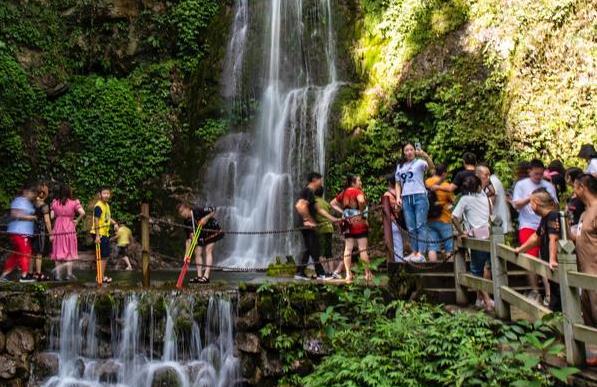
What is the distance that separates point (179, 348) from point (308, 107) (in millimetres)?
9270

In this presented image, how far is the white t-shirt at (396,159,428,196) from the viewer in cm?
888

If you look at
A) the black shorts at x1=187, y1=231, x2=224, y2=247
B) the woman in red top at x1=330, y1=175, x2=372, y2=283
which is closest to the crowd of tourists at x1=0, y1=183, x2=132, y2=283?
the black shorts at x1=187, y1=231, x2=224, y2=247

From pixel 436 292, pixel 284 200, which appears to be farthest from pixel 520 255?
pixel 284 200

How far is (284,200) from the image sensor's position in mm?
15391

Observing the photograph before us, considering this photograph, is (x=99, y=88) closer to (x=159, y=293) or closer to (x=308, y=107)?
(x=308, y=107)

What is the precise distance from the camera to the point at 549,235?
6129mm

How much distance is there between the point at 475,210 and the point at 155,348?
4.94m

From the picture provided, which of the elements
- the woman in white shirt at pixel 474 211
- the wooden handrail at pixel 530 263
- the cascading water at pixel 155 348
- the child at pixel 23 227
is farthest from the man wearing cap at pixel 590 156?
the child at pixel 23 227

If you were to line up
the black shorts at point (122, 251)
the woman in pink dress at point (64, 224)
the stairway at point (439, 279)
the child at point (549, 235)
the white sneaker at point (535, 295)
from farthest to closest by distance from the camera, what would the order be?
1. the black shorts at point (122, 251)
2. the woman in pink dress at point (64, 224)
3. the stairway at point (439, 279)
4. the white sneaker at point (535, 295)
5. the child at point (549, 235)

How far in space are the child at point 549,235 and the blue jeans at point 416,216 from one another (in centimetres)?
233

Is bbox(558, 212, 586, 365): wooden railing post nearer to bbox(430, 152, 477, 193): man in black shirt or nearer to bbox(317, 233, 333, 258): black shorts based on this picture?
bbox(430, 152, 477, 193): man in black shirt

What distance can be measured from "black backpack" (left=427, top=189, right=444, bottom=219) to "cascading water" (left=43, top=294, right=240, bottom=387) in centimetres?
326

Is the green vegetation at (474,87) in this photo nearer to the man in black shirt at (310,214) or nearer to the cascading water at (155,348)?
the man in black shirt at (310,214)

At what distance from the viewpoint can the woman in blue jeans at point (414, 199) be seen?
887 cm
